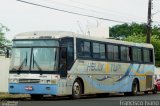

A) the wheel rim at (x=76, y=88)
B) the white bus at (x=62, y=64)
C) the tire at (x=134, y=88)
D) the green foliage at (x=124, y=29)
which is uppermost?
the green foliage at (x=124, y=29)

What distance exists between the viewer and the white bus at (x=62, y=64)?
2598cm

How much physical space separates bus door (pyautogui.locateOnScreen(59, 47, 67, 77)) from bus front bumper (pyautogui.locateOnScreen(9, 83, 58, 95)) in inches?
35.2

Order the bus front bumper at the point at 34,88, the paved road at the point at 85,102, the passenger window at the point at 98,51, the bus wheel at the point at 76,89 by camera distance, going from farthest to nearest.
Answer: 1. the passenger window at the point at 98,51
2. the bus wheel at the point at 76,89
3. the bus front bumper at the point at 34,88
4. the paved road at the point at 85,102

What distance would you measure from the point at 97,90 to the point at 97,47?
7.93 feet

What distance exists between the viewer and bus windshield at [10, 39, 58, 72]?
85.5ft

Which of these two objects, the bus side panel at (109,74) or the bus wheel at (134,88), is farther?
the bus wheel at (134,88)

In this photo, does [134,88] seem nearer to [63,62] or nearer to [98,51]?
[98,51]

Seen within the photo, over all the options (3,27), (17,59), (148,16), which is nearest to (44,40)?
(17,59)

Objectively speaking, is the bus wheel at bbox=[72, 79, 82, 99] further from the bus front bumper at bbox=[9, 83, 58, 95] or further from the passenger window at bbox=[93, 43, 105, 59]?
the passenger window at bbox=[93, 43, 105, 59]

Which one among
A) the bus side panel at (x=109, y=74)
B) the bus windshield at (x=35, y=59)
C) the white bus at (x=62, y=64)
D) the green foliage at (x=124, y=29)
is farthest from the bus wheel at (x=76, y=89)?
the green foliage at (x=124, y=29)

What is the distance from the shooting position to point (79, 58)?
27.9 metres

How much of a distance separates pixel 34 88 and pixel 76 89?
2727 millimetres

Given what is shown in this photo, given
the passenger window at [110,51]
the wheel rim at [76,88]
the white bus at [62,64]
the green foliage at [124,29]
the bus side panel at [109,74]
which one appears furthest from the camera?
the green foliage at [124,29]

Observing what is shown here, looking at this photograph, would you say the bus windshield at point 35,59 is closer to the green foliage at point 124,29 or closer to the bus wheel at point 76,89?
the bus wheel at point 76,89
